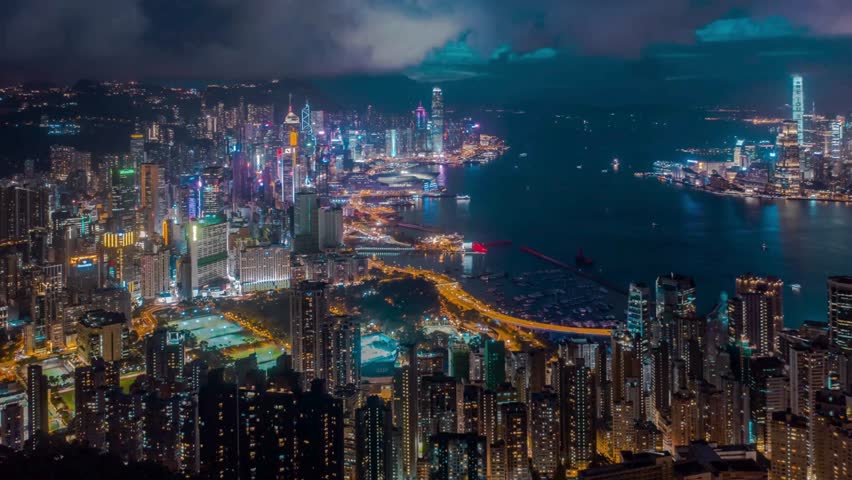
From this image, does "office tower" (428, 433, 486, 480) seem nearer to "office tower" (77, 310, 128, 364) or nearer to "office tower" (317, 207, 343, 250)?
"office tower" (77, 310, 128, 364)

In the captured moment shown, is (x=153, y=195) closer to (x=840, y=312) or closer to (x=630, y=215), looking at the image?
(x=630, y=215)

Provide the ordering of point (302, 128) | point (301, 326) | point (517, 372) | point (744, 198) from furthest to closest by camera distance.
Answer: point (744, 198) < point (302, 128) < point (301, 326) < point (517, 372)

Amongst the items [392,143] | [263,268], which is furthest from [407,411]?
[392,143]

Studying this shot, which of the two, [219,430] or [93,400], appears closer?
[219,430]

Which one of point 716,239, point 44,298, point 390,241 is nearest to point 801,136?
point 716,239

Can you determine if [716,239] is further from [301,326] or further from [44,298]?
[44,298]

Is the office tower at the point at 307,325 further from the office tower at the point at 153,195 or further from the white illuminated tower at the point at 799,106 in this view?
the white illuminated tower at the point at 799,106
